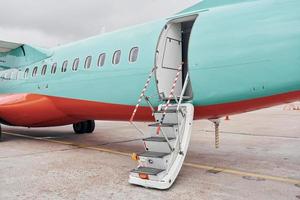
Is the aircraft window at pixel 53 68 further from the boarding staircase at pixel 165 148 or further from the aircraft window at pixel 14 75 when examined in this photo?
the boarding staircase at pixel 165 148

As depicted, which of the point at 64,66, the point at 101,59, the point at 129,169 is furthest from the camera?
the point at 64,66

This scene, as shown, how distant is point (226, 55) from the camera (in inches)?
240

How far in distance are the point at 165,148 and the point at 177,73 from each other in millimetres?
1938

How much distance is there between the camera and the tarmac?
541cm

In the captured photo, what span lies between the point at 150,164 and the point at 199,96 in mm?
1734

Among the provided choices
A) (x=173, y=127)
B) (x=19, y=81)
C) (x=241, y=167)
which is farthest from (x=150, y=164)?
(x=19, y=81)

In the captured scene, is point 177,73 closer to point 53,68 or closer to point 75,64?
point 75,64

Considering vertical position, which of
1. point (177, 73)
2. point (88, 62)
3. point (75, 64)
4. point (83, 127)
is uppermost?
point (177, 73)

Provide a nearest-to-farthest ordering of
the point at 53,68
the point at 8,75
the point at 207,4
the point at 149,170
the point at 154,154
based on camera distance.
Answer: the point at 149,170 < the point at 154,154 < the point at 207,4 < the point at 53,68 < the point at 8,75

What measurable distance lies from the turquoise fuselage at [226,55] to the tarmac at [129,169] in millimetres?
1620

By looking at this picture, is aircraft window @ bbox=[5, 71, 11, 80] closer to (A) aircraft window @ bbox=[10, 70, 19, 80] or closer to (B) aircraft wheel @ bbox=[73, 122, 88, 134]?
(A) aircraft window @ bbox=[10, 70, 19, 80]

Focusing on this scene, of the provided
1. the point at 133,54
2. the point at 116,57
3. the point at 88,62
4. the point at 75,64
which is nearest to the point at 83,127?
the point at 75,64

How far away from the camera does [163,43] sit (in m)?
7.34

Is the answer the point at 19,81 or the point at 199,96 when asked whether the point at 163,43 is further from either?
the point at 19,81
